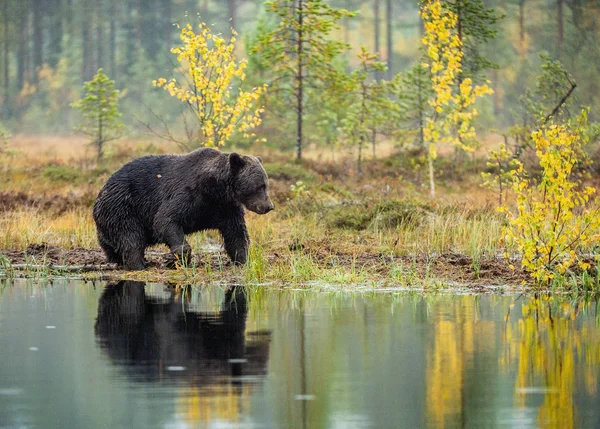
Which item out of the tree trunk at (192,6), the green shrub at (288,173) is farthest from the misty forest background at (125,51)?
the green shrub at (288,173)

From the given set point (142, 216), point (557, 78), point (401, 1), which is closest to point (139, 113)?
point (401, 1)

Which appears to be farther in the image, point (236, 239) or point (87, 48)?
point (87, 48)

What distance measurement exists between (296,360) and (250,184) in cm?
559

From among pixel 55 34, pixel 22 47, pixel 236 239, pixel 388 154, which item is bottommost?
pixel 236 239

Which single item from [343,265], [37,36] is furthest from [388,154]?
[37,36]

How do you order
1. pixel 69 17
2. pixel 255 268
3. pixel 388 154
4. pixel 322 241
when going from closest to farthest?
pixel 255 268 < pixel 322 241 < pixel 388 154 < pixel 69 17

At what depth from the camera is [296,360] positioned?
26.1ft

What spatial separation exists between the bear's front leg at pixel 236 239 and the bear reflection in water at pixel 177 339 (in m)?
1.94

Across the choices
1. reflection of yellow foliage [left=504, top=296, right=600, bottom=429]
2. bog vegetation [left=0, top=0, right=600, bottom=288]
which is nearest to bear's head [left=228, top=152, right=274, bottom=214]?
bog vegetation [left=0, top=0, right=600, bottom=288]

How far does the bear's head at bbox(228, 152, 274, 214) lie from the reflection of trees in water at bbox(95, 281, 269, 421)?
178 cm

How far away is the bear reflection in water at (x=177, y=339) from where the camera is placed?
7.56 metres

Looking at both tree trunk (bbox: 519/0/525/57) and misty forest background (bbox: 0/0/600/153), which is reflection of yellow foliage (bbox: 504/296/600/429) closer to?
misty forest background (bbox: 0/0/600/153)

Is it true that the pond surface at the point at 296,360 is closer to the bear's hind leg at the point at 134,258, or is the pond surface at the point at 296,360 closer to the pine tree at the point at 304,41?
the bear's hind leg at the point at 134,258

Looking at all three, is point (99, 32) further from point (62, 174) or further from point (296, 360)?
point (296, 360)
